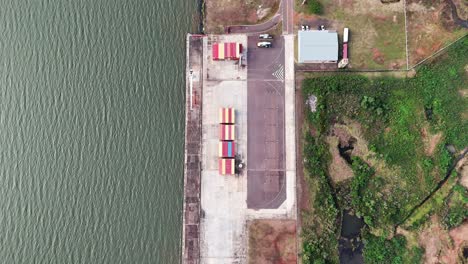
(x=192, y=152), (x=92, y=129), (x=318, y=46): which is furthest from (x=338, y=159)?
(x=92, y=129)

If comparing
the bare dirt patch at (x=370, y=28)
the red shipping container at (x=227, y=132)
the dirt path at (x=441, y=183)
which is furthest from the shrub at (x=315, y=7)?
the dirt path at (x=441, y=183)

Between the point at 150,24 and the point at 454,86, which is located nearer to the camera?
the point at 454,86

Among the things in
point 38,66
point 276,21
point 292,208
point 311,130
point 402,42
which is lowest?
point 292,208

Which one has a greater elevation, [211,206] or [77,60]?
[77,60]

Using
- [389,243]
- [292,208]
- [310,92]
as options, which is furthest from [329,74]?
[389,243]

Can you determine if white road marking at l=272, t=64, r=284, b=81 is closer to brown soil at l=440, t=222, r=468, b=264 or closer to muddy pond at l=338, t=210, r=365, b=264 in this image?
muddy pond at l=338, t=210, r=365, b=264

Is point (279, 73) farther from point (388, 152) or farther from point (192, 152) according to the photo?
point (388, 152)

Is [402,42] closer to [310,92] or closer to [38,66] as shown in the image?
[310,92]
